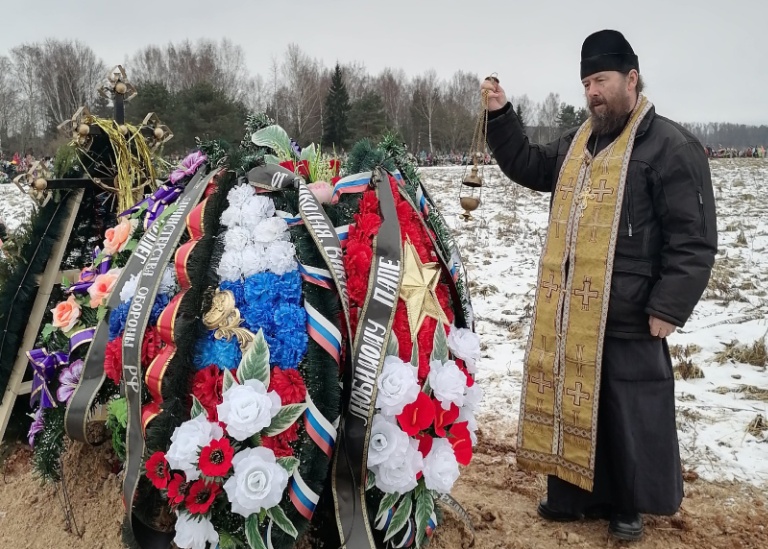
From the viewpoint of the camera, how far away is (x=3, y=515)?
310 centimetres

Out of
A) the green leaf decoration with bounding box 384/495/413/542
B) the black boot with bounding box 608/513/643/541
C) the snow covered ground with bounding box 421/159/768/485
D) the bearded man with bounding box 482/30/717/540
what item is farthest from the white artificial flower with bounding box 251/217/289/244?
the snow covered ground with bounding box 421/159/768/485

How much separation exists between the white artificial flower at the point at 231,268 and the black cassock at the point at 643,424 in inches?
73.1

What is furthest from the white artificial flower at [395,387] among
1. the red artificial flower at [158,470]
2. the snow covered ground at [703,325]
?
the snow covered ground at [703,325]

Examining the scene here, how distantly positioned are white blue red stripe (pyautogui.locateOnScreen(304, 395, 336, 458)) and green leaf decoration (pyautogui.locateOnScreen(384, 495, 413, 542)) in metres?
0.37

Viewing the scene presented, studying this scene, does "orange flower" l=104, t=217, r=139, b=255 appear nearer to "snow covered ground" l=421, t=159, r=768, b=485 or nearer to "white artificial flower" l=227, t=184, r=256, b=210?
"white artificial flower" l=227, t=184, r=256, b=210

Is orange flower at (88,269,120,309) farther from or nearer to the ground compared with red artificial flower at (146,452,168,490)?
farther from the ground

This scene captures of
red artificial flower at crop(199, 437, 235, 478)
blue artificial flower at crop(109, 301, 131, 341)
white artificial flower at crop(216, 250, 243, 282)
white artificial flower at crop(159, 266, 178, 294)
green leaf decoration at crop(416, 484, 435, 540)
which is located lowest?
green leaf decoration at crop(416, 484, 435, 540)

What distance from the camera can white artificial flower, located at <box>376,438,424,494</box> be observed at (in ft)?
7.10

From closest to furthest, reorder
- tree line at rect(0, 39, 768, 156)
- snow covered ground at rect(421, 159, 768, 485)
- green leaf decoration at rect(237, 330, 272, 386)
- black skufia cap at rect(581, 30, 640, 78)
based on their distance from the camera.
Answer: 1. green leaf decoration at rect(237, 330, 272, 386)
2. black skufia cap at rect(581, 30, 640, 78)
3. snow covered ground at rect(421, 159, 768, 485)
4. tree line at rect(0, 39, 768, 156)

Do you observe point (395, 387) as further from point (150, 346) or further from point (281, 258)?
point (150, 346)

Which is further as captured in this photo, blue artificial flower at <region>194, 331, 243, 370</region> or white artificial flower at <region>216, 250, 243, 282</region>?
white artificial flower at <region>216, 250, 243, 282</region>

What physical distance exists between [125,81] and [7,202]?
1702 cm

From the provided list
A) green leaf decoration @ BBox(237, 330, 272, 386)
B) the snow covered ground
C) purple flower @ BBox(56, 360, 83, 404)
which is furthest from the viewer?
the snow covered ground

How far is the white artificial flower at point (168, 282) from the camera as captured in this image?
2.25 metres
